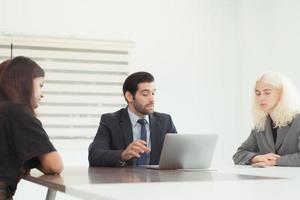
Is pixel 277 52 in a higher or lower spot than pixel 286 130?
higher

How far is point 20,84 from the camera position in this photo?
2.55m

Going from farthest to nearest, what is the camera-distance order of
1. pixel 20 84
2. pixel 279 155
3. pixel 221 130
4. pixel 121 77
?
pixel 221 130 < pixel 121 77 < pixel 279 155 < pixel 20 84

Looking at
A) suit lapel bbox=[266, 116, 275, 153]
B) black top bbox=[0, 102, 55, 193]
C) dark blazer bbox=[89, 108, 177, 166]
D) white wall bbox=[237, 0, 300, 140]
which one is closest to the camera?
black top bbox=[0, 102, 55, 193]

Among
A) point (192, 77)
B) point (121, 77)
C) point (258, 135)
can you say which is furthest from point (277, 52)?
point (258, 135)

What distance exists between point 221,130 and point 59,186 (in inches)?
147

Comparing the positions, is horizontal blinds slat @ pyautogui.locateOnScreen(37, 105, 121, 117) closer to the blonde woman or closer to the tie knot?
the tie knot

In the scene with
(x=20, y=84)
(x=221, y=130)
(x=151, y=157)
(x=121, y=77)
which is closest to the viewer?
(x=20, y=84)

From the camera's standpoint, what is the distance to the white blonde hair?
11.1 ft

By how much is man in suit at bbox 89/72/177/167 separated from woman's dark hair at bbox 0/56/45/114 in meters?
1.01

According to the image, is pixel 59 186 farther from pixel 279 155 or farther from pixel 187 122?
pixel 187 122

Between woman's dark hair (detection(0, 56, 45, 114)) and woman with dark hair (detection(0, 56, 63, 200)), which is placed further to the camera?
woman's dark hair (detection(0, 56, 45, 114))

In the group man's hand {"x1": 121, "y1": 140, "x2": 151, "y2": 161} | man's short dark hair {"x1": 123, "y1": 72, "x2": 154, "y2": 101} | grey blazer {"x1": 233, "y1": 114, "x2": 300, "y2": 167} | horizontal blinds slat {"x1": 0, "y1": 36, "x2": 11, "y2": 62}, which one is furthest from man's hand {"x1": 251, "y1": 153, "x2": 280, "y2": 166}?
horizontal blinds slat {"x1": 0, "y1": 36, "x2": 11, "y2": 62}

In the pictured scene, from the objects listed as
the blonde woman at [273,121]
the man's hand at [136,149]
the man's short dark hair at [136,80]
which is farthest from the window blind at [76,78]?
the man's hand at [136,149]

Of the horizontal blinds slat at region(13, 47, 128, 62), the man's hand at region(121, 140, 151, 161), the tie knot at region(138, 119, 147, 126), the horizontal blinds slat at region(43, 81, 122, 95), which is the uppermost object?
the horizontal blinds slat at region(13, 47, 128, 62)
